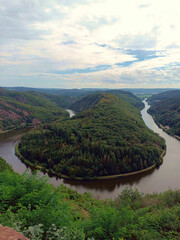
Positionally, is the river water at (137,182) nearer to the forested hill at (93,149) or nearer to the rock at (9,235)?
the forested hill at (93,149)

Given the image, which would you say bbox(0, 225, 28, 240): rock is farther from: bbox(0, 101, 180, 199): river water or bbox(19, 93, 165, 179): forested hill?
bbox(19, 93, 165, 179): forested hill

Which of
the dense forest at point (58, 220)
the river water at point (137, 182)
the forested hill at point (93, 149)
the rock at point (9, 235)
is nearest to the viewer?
the rock at point (9, 235)

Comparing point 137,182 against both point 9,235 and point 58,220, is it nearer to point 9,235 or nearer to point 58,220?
point 58,220

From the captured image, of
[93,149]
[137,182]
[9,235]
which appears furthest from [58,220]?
[93,149]

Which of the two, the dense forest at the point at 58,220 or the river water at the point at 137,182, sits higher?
the dense forest at the point at 58,220

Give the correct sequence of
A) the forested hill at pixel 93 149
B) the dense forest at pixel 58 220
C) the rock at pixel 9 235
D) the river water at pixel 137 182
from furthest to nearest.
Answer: the forested hill at pixel 93 149, the river water at pixel 137 182, the dense forest at pixel 58 220, the rock at pixel 9 235

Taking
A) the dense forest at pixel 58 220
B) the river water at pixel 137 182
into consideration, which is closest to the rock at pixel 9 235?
the dense forest at pixel 58 220

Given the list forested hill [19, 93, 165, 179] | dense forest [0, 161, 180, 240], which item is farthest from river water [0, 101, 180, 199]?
dense forest [0, 161, 180, 240]

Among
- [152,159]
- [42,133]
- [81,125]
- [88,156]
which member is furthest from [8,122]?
[152,159]

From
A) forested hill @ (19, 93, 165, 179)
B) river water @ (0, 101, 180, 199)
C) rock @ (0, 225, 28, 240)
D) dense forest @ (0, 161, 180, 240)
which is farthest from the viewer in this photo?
forested hill @ (19, 93, 165, 179)

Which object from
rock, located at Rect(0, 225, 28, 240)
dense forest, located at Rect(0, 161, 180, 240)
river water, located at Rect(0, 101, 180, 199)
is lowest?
river water, located at Rect(0, 101, 180, 199)
